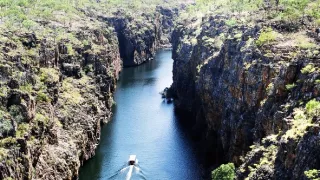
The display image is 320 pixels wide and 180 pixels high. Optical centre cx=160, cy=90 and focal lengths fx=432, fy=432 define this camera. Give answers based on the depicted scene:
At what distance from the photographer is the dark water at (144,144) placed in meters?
95.0

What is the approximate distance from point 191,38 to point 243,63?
2602 inches

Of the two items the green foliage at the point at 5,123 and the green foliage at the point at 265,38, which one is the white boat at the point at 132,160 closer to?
the green foliage at the point at 5,123

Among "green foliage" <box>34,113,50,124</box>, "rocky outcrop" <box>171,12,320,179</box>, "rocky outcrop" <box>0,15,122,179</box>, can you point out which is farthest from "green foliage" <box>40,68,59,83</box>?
"rocky outcrop" <box>171,12,320,179</box>

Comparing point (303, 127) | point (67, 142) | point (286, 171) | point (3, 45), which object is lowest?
point (67, 142)

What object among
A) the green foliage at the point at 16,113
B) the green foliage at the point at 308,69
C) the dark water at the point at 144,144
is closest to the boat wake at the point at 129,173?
the dark water at the point at 144,144

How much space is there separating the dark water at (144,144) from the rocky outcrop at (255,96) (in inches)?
258

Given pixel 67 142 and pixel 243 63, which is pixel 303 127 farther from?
pixel 67 142

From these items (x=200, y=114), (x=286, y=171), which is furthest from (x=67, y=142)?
(x=286, y=171)

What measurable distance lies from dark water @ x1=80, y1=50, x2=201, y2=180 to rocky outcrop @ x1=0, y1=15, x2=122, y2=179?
4049 millimetres

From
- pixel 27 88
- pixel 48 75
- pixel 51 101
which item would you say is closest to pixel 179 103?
pixel 48 75

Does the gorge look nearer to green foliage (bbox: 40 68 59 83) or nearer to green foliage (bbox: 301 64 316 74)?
green foliage (bbox: 40 68 59 83)

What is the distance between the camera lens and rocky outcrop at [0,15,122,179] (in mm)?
74250

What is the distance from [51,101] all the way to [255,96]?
44.9 metres

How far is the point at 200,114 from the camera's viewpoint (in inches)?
4732
